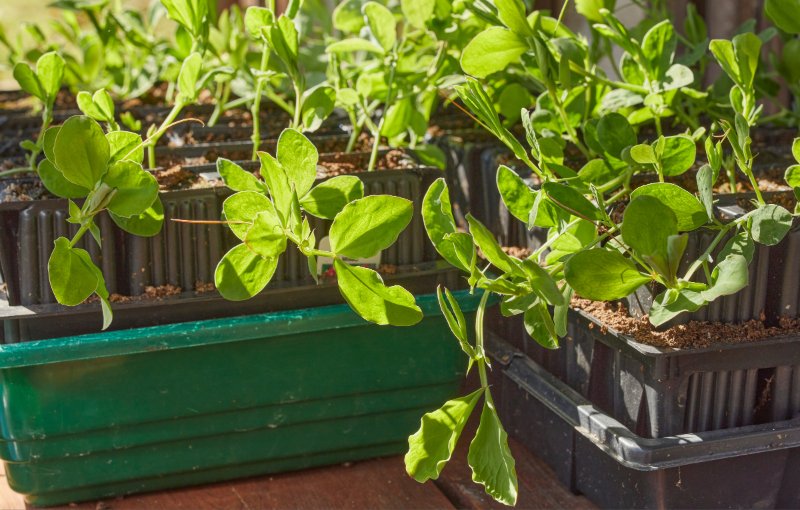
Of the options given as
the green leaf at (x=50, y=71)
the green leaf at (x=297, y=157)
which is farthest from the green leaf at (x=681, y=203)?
the green leaf at (x=50, y=71)

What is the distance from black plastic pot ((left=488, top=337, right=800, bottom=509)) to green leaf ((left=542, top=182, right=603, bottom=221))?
0.17 metres

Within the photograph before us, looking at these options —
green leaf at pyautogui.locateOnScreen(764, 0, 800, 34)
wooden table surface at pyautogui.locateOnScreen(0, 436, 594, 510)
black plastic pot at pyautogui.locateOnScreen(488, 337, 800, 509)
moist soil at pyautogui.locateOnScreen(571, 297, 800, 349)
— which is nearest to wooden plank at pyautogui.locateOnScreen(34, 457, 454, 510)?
wooden table surface at pyautogui.locateOnScreen(0, 436, 594, 510)

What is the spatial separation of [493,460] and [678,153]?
0.25 m

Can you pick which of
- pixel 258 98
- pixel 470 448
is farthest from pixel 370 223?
pixel 258 98

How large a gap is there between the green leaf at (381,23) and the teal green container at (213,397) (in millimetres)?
223

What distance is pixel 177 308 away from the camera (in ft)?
2.66

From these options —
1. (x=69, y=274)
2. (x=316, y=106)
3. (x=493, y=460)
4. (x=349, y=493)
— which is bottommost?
(x=349, y=493)

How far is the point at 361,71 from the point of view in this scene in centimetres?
97

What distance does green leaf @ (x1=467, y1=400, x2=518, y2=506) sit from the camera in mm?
665

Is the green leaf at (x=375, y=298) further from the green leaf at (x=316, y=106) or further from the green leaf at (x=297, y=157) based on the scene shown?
the green leaf at (x=316, y=106)

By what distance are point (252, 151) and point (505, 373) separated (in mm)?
313

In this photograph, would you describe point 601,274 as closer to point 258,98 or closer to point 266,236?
point 266,236

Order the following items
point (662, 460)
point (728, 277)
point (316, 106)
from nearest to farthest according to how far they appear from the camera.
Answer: point (728, 277), point (662, 460), point (316, 106)

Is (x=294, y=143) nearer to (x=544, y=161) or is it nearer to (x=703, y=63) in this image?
(x=544, y=161)
